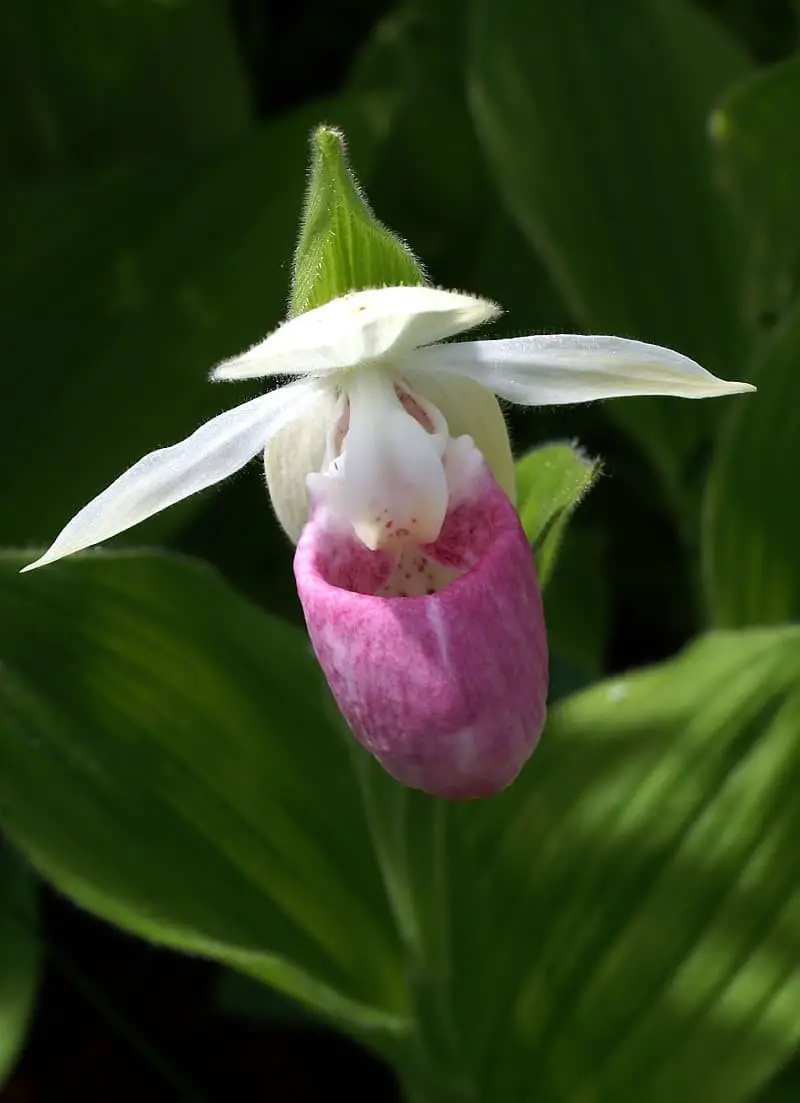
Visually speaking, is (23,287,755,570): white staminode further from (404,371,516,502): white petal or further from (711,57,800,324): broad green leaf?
(711,57,800,324): broad green leaf

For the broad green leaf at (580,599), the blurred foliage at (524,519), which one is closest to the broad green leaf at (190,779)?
the blurred foliage at (524,519)

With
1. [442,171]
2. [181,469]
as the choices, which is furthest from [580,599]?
[181,469]

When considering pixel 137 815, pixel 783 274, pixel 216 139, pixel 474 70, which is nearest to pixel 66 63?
pixel 216 139

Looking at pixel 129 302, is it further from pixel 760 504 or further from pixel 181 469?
pixel 760 504

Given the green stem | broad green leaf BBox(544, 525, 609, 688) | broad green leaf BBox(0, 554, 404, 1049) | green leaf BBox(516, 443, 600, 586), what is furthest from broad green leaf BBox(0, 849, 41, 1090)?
broad green leaf BBox(544, 525, 609, 688)

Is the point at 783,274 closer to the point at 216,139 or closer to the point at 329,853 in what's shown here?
the point at 216,139

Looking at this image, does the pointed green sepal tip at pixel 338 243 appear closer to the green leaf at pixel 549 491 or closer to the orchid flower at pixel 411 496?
the orchid flower at pixel 411 496
